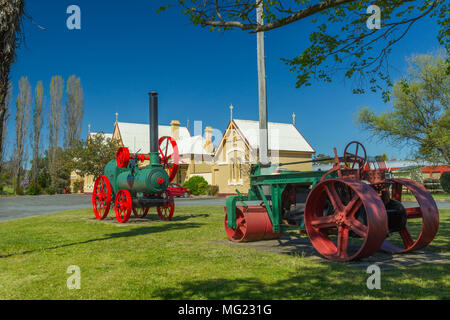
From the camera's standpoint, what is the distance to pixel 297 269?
217 inches

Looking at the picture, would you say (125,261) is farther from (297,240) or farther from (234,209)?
(297,240)

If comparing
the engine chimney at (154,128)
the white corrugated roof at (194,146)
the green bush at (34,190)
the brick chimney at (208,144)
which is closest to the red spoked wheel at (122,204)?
the engine chimney at (154,128)

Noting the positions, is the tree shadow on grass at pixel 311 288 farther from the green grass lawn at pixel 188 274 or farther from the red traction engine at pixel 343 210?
the red traction engine at pixel 343 210

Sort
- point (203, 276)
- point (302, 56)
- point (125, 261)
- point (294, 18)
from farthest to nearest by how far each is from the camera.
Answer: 1. point (302, 56)
2. point (125, 261)
3. point (294, 18)
4. point (203, 276)

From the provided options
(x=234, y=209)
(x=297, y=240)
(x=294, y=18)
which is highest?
(x=294, y=18)

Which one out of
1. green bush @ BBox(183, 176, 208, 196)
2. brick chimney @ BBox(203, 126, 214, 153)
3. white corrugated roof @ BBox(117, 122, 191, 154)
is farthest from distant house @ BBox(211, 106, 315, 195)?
white corrugated roof @ BBox(117, 122, 191, 154)

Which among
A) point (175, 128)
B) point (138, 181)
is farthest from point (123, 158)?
point (175, 128)

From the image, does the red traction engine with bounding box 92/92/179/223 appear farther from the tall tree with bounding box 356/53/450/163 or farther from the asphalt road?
the tall tree with bounding box 356/53/450/163

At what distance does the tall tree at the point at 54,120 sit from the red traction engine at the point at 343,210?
4510 centimetres

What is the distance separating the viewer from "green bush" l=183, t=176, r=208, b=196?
3619 cm

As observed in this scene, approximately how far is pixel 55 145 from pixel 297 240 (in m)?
45.7

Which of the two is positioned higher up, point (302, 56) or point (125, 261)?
point (302, 56)

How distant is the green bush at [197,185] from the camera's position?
1425 inches
